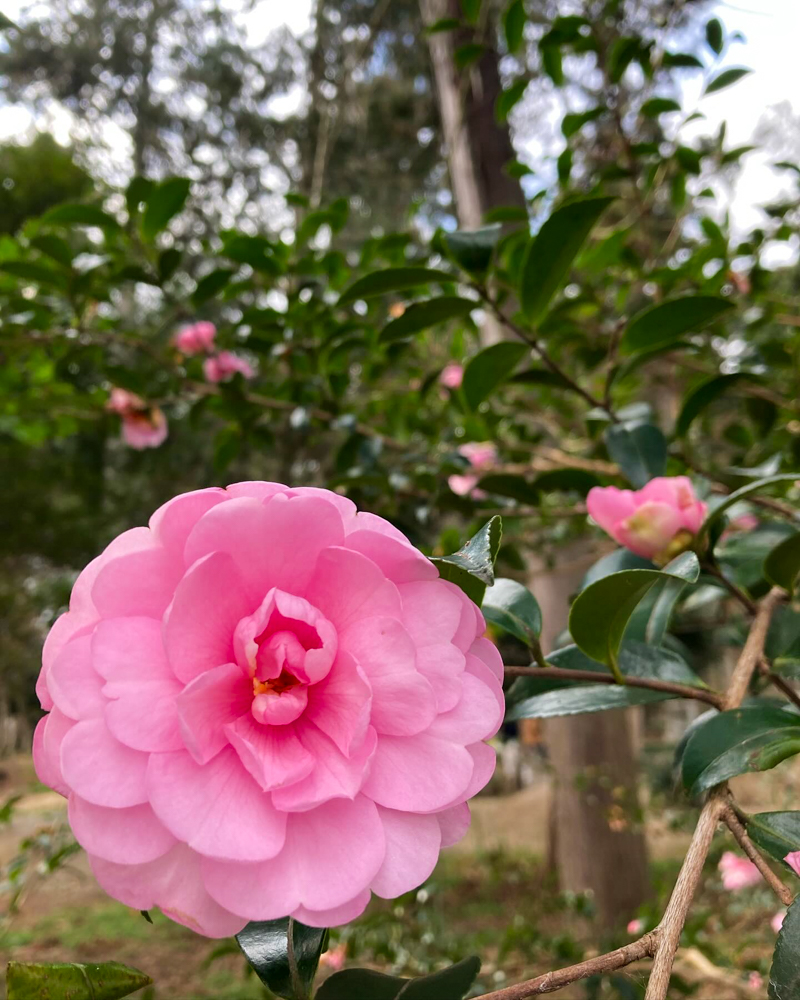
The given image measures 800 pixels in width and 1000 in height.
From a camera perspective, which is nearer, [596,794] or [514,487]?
[514,487]

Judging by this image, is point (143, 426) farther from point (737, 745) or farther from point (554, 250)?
point (737, 745)

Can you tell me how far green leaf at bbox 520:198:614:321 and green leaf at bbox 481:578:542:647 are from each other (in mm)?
305

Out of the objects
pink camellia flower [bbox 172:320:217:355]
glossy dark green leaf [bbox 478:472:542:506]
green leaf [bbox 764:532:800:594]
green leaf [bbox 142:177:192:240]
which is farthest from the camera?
pink camellia flower [bbox 172:320:217:355]

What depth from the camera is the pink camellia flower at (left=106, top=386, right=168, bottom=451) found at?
1.55 metres

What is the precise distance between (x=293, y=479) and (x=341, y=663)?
156 inches

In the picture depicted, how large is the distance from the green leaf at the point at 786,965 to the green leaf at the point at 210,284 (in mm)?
948

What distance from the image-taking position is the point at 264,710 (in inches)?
13.0

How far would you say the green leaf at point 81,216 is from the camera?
0.99m

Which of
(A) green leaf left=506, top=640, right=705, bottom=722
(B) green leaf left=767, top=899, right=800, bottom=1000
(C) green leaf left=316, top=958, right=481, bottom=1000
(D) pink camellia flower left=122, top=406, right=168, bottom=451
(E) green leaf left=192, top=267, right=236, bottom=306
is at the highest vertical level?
(E) green leaf left=192, top=267, right=236, bottom=306

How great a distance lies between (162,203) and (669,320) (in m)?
0.69

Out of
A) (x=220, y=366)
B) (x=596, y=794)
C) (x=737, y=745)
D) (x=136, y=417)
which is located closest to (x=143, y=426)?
(x=136, y=417)

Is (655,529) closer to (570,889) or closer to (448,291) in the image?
(448,291)

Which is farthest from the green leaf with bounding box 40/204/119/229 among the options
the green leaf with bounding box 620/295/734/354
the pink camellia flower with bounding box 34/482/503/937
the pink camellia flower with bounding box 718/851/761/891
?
the pink camellia flower with bounding box 718/851/761/891

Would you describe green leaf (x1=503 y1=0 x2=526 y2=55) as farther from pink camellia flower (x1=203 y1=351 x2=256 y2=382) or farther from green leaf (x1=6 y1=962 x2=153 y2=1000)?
green leaf (x1=6 y1=962 x2=153 y2=1000)
